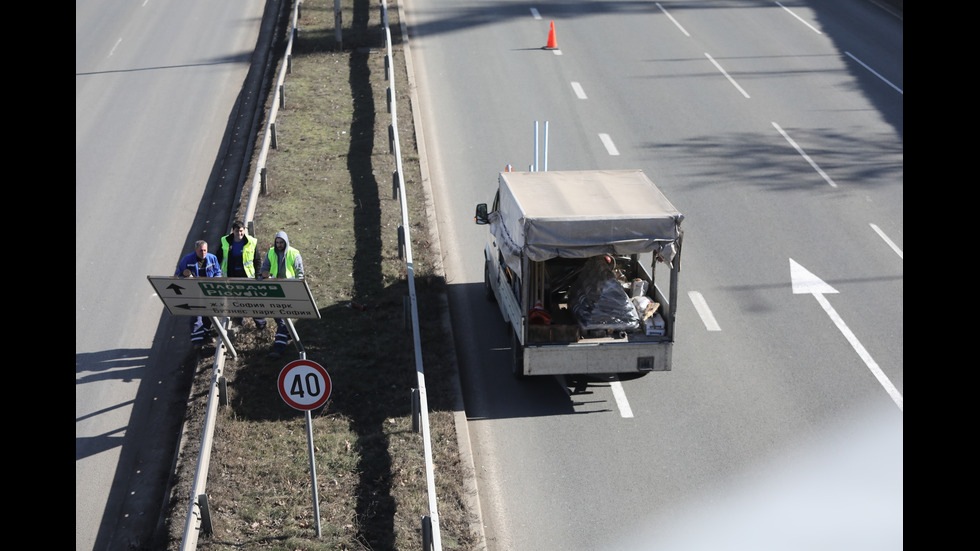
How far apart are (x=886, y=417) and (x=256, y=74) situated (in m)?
20.3

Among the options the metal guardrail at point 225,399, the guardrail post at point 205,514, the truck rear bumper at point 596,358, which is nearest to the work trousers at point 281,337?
the metal guardrail at point 225,399

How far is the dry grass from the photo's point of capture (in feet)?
33.9

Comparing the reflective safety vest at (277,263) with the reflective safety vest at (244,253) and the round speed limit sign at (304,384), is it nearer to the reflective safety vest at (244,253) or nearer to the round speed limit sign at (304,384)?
the reflective safety vest at (244,253)

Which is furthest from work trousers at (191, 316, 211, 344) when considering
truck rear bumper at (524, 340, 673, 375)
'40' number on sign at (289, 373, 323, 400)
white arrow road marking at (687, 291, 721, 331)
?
white arrow road marking at (687, 291, 721, 331)

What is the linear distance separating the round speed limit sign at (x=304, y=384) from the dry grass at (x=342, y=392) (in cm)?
157

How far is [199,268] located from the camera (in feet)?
44.6

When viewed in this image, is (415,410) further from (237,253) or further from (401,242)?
(401,242)

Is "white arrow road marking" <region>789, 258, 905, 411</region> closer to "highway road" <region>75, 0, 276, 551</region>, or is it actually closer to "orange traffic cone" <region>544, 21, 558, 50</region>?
"highway road" <region>75, 0, 276, 551</region>

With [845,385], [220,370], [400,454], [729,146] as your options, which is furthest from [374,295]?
[729,146]

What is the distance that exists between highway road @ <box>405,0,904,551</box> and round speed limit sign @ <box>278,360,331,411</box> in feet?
8.24

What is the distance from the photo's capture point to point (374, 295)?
15.3 meters

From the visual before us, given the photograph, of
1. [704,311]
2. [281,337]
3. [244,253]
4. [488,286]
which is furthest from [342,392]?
[704,311]

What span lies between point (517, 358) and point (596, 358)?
1.20 meters

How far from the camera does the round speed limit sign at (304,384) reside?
9445mm
